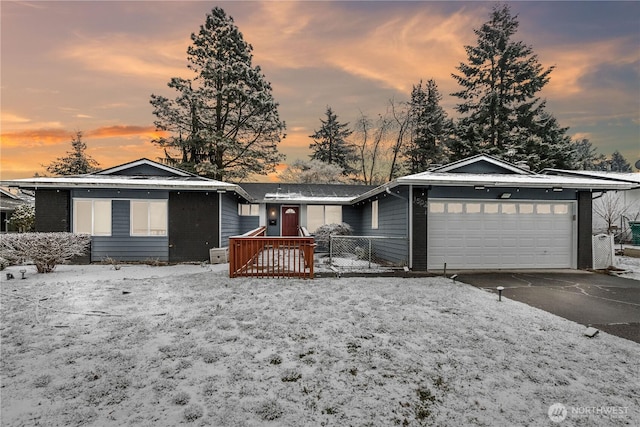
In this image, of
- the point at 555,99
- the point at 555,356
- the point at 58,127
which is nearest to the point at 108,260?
the point at 58,127

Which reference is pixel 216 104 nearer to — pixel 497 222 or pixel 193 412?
pixel 497 222

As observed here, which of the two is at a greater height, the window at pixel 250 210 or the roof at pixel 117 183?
the roof at pixel 117 183

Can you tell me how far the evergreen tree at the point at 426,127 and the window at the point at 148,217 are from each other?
2431 centimetres

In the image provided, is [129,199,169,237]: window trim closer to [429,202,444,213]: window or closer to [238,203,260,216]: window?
[238,203,260,216]: window

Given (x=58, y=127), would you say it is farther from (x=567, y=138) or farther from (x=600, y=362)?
(x=567, y=138)

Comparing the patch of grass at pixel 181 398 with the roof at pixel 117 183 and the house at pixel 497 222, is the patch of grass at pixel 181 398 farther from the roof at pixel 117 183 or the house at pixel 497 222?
the roof at pixel 117 183

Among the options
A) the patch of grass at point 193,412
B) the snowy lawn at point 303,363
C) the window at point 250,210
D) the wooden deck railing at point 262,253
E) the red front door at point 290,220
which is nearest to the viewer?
the patch of grass at point 193,412

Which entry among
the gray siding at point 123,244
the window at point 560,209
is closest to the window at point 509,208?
the window at point 560,209

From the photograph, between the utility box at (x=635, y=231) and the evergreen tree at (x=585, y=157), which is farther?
the evergreen tree at (x=585, y=157)

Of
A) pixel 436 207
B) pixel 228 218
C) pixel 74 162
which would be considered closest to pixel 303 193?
pixel 228 218

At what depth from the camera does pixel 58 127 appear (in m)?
15.3

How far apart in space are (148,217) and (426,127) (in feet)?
85.4

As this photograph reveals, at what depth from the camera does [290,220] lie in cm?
1716

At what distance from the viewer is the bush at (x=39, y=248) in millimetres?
8242
